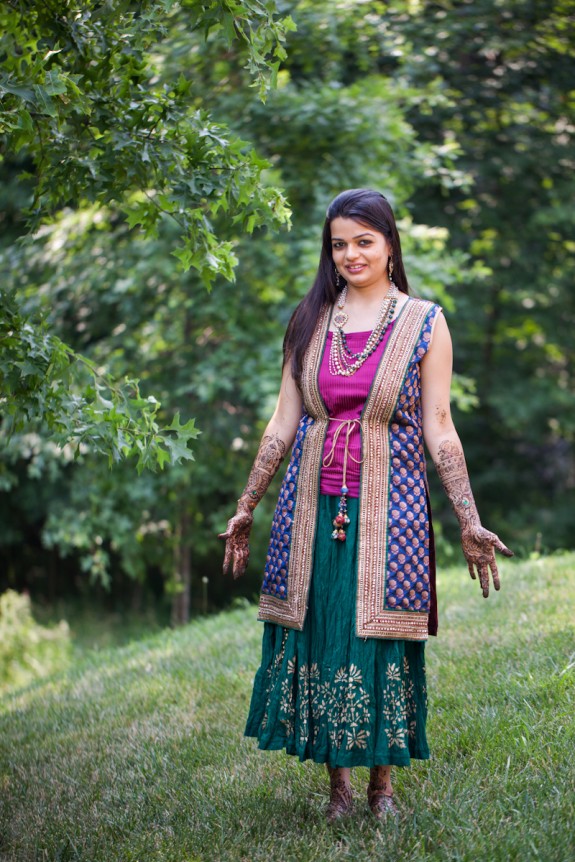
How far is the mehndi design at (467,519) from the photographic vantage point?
299 cm

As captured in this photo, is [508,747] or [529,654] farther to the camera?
[529,654]

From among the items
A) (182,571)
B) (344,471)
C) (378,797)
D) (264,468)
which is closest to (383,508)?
(344,471)

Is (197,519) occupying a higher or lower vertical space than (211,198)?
lower

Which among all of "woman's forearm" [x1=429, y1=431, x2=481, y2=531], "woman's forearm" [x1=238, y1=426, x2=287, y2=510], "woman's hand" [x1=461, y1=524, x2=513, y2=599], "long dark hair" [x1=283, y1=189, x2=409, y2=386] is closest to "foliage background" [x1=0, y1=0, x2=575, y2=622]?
"woman's forearm" [x1=238, y1=426, x2=287, y2=510]

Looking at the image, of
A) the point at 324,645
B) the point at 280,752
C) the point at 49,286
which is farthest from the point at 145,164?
the point at 49,286

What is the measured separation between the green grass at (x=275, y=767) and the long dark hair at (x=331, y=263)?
4.73 feet

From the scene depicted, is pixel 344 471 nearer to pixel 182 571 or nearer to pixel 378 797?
pixel 378 797

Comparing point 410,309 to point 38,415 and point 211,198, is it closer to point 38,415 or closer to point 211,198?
point 211,198

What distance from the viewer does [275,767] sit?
3729mm

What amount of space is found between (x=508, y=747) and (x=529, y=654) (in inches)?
36.0

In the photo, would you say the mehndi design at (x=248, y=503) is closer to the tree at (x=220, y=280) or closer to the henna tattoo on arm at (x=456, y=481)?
the henna tattoo on arm at (x=456, y=481)

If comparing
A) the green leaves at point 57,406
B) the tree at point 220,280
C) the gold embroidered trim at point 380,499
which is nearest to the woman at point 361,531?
the gold embroidered trim at point 380,499

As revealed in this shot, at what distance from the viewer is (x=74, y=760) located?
4.24m

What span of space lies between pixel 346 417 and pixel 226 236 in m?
4.38
